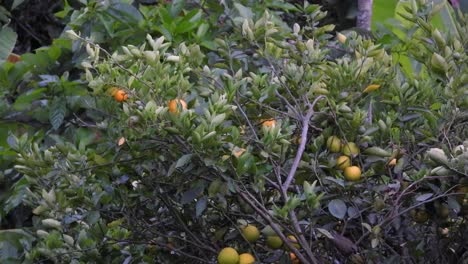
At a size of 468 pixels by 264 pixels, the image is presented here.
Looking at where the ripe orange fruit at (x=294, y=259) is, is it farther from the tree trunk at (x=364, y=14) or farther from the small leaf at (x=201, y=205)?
the tree trunk at (x=364, y=14)

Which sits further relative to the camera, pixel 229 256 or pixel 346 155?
pixel 346 155

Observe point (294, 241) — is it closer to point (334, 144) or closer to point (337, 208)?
point (337, 208)

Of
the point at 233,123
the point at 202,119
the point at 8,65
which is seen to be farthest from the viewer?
the point at 8,65

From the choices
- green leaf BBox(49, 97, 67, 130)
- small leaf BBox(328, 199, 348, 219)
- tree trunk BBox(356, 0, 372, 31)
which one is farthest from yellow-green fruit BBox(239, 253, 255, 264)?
tree trunk BBox(356, 0, 372, 31)

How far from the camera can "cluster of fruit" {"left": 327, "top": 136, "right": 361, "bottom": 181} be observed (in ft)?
6.14

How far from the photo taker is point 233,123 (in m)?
2.01

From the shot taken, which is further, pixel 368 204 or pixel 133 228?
pixel 133 228

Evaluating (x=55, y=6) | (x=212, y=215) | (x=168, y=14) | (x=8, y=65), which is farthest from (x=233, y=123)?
(x=55, y=6)

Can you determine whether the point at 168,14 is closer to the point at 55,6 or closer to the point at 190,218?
the point at 190,218

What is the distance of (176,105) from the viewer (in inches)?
70.4

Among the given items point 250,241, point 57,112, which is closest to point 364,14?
point 57,112

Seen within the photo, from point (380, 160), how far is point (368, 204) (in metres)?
0.11

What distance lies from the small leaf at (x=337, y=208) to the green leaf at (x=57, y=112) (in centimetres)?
165

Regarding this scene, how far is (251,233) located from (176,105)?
0.35 metres
